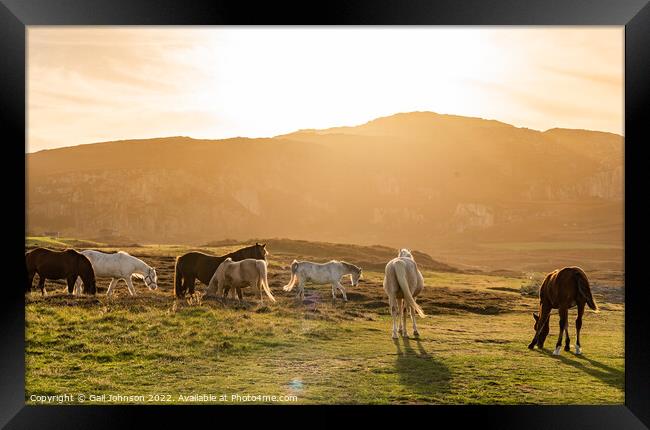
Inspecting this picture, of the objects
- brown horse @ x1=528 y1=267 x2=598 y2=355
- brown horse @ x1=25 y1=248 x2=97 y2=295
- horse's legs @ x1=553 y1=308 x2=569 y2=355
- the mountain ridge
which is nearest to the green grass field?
horse's legs @ x1=553 y1=308 x2=569 y2=355

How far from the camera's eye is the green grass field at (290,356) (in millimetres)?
9758

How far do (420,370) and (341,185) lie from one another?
254 ft

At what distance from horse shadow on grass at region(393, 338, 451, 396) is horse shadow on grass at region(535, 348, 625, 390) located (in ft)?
8.01

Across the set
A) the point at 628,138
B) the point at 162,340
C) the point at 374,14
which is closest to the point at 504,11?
the point at 374,14

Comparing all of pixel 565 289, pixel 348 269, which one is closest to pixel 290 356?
pixel 565 289

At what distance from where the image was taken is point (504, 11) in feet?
26.3

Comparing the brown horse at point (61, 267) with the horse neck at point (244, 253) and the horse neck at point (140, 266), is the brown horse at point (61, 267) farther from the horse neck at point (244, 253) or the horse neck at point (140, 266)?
the horse neck at point (244, 253)

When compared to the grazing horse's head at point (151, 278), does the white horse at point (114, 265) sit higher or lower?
higher

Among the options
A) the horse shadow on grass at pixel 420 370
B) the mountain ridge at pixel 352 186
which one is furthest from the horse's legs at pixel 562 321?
the mountain ridge at pixel 352 186

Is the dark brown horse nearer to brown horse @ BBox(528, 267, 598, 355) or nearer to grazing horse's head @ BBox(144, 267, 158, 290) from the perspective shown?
grazing horse's head @ BBox(144, 267, 158, 290)

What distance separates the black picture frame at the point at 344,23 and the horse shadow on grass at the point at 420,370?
1.41 meters

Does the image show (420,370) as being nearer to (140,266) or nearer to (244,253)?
(244,253)

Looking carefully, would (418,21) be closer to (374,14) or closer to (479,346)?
(374,14)

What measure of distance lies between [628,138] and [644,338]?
2.57 meters
